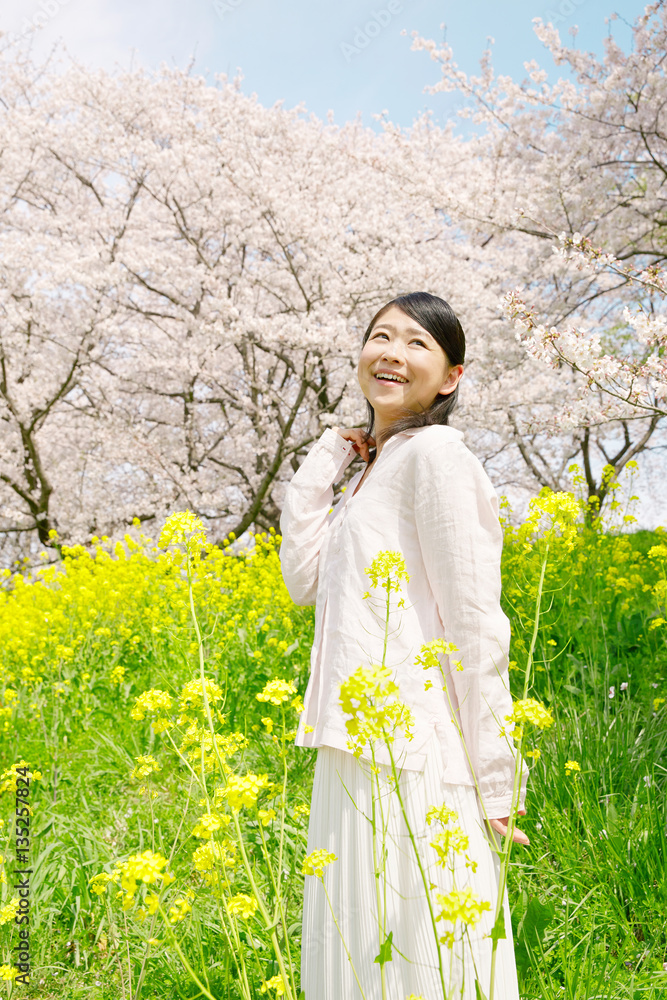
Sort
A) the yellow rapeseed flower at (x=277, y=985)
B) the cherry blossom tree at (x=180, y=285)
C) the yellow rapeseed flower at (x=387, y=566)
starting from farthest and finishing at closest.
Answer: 1. the cherry blossom tree at (x=180, y=285)
2. the yellow rapeseed flower at (x=387, y=566)
3. the yellow rapeseed flower at (x=277, y=985)

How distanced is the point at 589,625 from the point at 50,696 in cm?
285

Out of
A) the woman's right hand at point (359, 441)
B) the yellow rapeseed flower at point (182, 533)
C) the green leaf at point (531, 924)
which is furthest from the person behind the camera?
the woman's right hand at point (359, 441)

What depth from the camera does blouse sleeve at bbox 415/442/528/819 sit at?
1.21m

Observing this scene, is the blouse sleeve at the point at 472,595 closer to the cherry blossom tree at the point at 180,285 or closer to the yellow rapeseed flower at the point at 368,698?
the yellow rapeseed flower at the point at 368,698

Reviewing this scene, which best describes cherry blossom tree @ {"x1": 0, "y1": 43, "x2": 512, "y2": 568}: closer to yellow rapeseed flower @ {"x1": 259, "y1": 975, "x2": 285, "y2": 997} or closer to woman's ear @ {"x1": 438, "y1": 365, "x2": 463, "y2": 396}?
woman's ear @ {"x1": 438, "y1": 365, "x2": 463, "y2": 396}

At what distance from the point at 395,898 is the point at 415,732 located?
10.8 inches

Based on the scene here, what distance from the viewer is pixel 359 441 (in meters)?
1.72

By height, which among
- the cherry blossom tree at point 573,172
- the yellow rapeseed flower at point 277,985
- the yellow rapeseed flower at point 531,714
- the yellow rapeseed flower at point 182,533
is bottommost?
the yellow rapeseed flower at point 277,985

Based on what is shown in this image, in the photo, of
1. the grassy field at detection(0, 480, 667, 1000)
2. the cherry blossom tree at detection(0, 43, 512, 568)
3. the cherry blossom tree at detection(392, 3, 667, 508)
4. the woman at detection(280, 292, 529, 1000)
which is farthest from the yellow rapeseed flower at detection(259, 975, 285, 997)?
the cherry blossom tree at detection(0, 43, 512, 568)

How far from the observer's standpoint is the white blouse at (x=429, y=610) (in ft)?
3.98

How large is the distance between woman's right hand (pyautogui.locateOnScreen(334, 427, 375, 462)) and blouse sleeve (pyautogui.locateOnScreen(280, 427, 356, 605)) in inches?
0.8

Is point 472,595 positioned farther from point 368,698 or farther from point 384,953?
point 384,953

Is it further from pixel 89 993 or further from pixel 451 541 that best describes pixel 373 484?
Answer: pixel 89 993

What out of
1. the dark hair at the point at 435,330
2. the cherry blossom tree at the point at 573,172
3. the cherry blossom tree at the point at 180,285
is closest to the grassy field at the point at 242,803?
the dark hair at the point at 435,330
